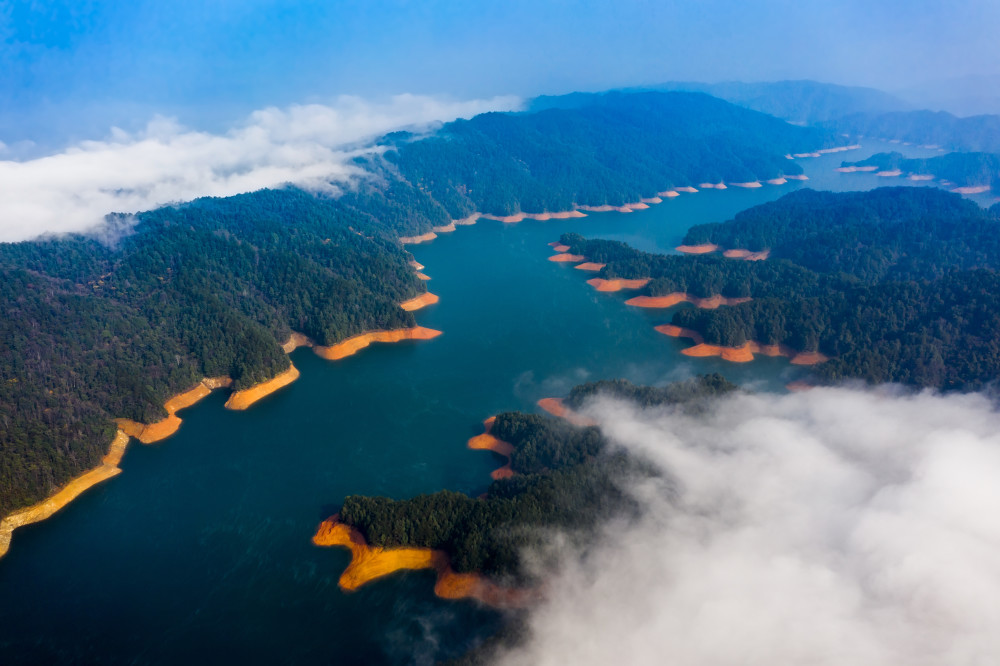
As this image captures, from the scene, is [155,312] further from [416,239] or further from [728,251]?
[728,251]

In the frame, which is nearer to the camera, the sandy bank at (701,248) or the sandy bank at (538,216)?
the sandy bank at (701,248)

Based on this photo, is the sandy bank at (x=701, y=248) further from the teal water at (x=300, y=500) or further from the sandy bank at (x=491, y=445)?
the sandy bank at (x=491, y=445)

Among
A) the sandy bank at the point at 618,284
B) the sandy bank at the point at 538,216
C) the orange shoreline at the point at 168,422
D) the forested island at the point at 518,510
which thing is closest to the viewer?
the forested island at the point at 518,510

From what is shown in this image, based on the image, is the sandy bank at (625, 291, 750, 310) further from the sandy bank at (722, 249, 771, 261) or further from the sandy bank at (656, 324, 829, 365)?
the sandy bank at (722, 249, 771, 261)

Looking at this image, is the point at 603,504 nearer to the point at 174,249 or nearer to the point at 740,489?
the point at 740,489

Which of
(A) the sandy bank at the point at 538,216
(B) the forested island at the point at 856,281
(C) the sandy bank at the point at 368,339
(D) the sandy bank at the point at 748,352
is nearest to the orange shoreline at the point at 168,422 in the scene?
(C) the sandy bank at the point at 368,339

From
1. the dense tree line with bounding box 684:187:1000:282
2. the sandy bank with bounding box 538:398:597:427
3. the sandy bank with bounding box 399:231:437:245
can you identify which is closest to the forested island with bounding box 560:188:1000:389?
the dense tree line with bounding box 684:187:1000:282
